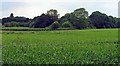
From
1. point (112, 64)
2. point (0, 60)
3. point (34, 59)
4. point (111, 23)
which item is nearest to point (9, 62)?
point (0, 60)

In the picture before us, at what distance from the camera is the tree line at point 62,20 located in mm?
39444

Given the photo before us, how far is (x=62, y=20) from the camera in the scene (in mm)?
42000

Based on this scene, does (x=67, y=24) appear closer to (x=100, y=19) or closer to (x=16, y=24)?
(x=100, y=19)

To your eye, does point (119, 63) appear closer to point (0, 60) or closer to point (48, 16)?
point (0, 60)

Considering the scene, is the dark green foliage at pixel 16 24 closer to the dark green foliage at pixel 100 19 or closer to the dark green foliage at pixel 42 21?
the dark green foliage at pixel 42 21

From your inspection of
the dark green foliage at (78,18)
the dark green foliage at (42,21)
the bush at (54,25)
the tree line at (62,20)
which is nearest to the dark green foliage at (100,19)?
the tree line at (62,20)

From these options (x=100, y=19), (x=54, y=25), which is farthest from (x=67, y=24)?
(x=100, y=19)

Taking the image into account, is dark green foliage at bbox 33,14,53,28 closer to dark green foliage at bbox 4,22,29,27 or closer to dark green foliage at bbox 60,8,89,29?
dark green foliage at bbox 4,22,29,27

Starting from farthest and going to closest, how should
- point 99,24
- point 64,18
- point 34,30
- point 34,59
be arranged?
point 99,24 < point 64,18 < point 34,30 < point 34,59

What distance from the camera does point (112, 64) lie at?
410 inches

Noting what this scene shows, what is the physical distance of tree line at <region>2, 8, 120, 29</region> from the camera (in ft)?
129

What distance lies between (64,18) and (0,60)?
108ft

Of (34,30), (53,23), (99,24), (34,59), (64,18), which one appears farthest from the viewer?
(99,24)

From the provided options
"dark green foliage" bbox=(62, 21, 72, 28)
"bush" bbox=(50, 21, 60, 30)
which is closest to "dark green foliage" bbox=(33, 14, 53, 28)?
"bush" bbox=(50, 21, 60, 30)
